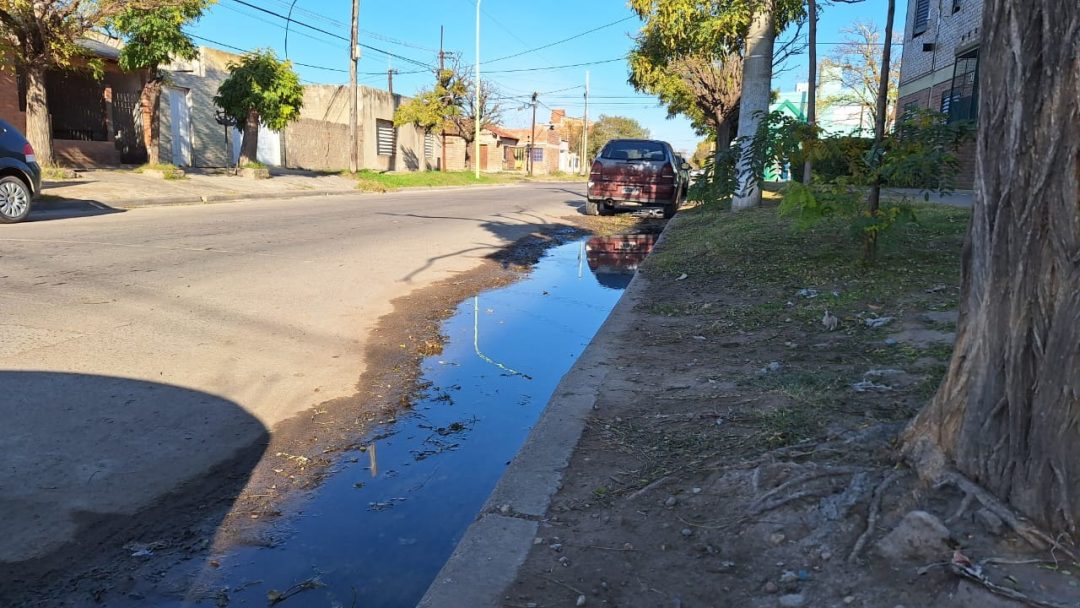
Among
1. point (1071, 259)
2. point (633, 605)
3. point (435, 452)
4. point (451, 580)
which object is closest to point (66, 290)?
point (435, 452)

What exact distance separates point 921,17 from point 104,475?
25159 millimetres

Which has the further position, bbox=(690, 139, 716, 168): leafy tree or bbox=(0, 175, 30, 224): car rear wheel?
bbox=(0, 175, 30, 224): car rear wheel

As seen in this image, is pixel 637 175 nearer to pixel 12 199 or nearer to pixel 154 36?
pixel 12 199

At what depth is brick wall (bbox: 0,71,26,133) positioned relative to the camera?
1920 centimetres

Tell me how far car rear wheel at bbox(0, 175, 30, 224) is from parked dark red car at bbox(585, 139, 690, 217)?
9889mm

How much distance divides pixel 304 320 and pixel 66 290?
2.19 meters

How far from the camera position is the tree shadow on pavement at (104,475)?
2629 mm

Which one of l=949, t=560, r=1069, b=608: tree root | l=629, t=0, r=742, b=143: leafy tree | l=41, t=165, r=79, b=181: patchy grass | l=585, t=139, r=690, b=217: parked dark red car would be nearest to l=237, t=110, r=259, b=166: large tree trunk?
l=41, t=165, r=79, b=181: patchy grass

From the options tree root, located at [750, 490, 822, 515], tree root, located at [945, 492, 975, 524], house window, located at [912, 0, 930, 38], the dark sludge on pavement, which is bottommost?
the dark sludge on pavement

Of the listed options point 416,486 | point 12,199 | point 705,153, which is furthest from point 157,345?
point 705,153

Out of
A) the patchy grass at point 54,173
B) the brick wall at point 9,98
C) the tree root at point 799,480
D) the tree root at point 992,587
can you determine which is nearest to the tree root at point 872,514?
the tree root at point 799,480

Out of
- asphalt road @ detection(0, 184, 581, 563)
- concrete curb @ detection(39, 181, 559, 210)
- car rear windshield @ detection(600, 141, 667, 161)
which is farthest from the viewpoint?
car rear windshield @ detection(600, 141, 667, 161)

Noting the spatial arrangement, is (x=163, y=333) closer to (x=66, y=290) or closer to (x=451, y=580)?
(x=66, y=290)

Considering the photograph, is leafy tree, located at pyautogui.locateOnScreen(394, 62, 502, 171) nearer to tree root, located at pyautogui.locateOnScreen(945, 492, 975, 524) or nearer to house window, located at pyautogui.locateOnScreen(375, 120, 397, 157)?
house window, located at pyautogui.locateOnScreen(375, 120, 397, 157)
